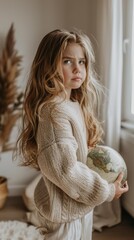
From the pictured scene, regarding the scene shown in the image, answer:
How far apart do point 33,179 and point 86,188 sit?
2170 millimetres

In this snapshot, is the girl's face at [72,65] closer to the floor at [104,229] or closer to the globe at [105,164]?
the globe at [105,164]

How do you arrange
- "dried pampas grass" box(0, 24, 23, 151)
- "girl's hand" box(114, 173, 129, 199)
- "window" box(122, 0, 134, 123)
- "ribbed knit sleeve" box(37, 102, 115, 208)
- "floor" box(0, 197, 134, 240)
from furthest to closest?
"dried pampas grass" box(0, 24, 23, 151)
"window" box(122, 0, 134, 123)
"floor" box(0, 197, 134, 240)
"girl's hand" box(114, 173, 129, 199)
"ribbed knit sleeve" box(37, 102, 115, 208)

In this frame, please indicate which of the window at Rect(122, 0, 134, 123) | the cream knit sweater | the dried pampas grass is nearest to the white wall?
the dried pampas grass

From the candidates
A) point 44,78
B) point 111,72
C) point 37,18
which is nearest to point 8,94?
point 37,18

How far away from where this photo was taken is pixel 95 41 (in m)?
2.53

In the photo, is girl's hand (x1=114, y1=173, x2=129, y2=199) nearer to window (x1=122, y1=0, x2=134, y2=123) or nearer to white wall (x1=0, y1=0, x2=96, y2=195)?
window (x1=122, y1=0, x2=134, y2=123)

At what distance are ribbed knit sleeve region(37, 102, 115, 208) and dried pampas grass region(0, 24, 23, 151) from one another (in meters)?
1.93

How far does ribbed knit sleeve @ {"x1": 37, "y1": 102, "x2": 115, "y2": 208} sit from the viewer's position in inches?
38.4

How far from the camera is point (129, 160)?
7.45ft

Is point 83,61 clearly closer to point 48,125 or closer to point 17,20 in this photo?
point 48,125

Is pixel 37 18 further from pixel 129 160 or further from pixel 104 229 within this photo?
pixel 104 229

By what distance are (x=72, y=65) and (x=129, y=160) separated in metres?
1.37

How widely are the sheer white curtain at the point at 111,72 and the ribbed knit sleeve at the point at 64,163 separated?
4.31 ft

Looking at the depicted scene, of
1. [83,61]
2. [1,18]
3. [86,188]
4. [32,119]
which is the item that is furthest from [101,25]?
[86,188]
